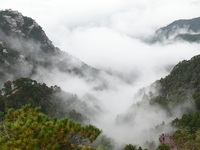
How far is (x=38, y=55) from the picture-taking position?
611ft

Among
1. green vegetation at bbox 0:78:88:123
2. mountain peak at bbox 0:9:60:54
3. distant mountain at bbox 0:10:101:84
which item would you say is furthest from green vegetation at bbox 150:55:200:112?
mountain peak at bbox 0:9:60:54

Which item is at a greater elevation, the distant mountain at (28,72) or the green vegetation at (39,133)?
the distant mountain at (28,72)

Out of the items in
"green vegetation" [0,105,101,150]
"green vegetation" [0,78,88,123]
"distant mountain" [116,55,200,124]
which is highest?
"distant mountain" [116,55,200,124]

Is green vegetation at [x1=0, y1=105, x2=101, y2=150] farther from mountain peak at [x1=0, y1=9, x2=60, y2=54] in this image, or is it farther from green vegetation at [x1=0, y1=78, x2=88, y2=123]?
mountain peak at [x1=0, y1=9, x2=60, y2=54]

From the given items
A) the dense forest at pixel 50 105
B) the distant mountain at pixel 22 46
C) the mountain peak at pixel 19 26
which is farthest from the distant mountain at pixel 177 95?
the mountain peak at pixel 19 26

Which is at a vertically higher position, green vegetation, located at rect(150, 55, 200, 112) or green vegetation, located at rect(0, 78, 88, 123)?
green vegetation, located at rect(150, 55, 200, 112)

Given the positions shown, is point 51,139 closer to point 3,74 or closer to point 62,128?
point 62,128

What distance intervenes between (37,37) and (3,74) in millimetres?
94655

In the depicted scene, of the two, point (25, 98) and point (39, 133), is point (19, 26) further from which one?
point (39, 133)

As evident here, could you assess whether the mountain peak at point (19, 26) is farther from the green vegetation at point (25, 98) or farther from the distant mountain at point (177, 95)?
the distant mountain at point (177, 95)

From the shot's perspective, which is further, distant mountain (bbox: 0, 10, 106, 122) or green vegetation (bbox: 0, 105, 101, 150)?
distant mountain (bbox: 0, 10, 106, 122)

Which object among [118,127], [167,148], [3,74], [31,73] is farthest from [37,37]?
[167,148]

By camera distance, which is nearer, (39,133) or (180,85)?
(39,133)

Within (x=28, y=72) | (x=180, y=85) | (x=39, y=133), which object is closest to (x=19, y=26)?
Answer: (x=28, y=72)
